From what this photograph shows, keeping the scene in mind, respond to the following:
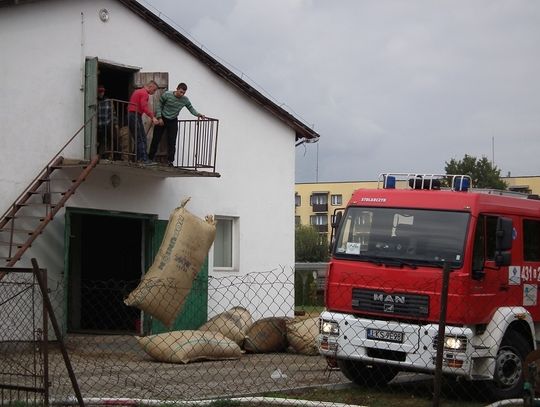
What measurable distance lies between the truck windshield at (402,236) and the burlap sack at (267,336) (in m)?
4.99

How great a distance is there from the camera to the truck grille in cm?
1073

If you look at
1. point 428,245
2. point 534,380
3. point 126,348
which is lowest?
point 126,348

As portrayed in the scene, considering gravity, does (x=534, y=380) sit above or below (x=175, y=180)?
below

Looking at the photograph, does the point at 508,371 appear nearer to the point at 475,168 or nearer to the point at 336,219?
the point at 336,219

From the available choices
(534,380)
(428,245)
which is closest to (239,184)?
(428,245)

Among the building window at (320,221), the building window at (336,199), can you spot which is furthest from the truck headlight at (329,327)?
the building window at (320,221)

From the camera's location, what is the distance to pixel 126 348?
52.2 ft

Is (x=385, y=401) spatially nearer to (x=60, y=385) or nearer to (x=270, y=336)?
(x=60, y=385)

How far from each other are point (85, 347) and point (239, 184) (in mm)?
5629

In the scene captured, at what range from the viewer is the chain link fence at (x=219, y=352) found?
10391 mm

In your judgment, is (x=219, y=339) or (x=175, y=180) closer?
(x=219, y=339)

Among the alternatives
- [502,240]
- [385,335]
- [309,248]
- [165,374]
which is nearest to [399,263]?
[385,335]

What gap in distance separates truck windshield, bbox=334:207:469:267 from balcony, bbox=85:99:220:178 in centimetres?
586

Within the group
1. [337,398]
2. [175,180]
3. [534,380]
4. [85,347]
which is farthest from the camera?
[175,180]
